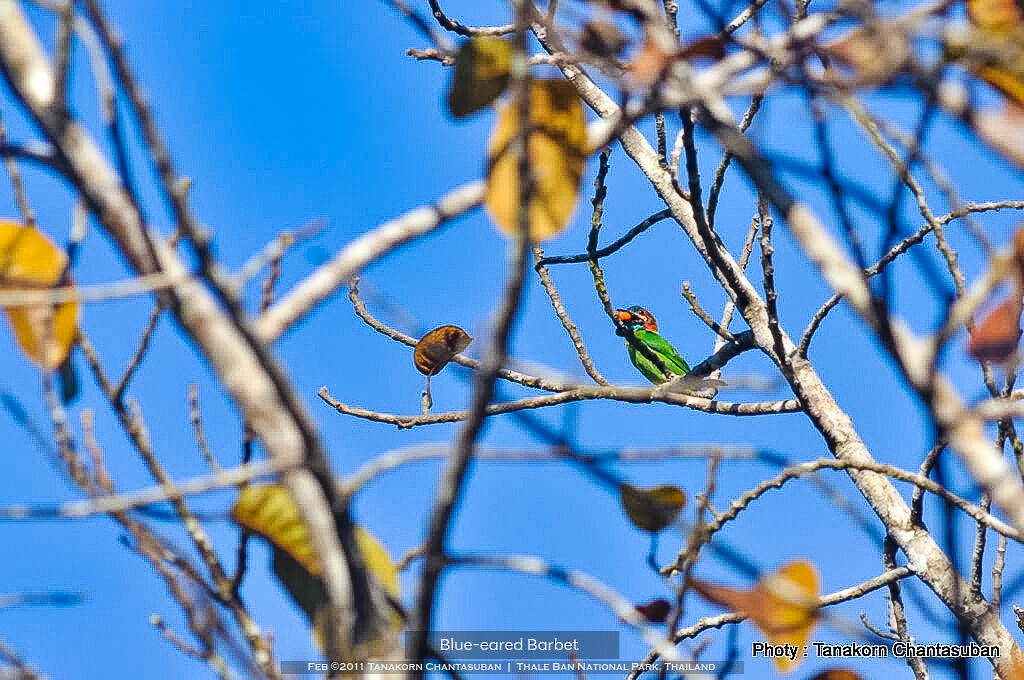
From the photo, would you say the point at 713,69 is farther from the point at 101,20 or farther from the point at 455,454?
the point at 101,20

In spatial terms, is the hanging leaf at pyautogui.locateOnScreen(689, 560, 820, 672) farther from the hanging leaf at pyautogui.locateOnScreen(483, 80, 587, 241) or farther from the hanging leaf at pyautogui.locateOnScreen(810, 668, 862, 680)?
the hanging leaf at pyautogui.locateOnScreen(483, 80, 587, 241)

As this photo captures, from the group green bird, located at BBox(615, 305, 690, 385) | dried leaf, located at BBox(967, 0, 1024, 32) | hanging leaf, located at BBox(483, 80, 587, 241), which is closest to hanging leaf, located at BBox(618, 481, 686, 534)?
hanging leaf, located at BBox(483, 80, 587, 241)

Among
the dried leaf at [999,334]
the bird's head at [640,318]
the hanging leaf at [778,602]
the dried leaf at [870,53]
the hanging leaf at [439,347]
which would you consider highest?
the bird's head at [640,318]

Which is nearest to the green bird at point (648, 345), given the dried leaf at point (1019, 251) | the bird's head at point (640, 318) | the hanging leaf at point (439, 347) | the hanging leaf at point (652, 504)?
the bird's head at point (640, 318)

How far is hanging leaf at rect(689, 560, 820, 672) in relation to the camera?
118 centimetres

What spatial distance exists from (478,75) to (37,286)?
66 centimetres

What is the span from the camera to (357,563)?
3.01 ft

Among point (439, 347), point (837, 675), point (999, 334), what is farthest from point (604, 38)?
point (439, 347)

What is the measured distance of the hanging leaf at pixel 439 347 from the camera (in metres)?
2.40

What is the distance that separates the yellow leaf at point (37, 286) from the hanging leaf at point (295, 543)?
33cm

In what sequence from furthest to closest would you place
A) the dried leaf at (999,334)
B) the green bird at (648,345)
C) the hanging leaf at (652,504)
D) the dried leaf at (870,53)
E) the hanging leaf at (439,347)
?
1. the green bird at (648,345)
2. the hanging leaf at (439,347)
3. the hanging leaf at (652,504)
4. the dried leaf at (999,334)
5. the dried leaf at (870,53)

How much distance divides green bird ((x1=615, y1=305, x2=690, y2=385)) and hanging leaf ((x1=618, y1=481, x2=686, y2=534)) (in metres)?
4.48

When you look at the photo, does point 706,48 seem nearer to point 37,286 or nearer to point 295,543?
point 295,543

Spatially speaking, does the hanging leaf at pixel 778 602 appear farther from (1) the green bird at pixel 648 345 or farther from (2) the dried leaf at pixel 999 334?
(1) the green bird at pixel 648 345
